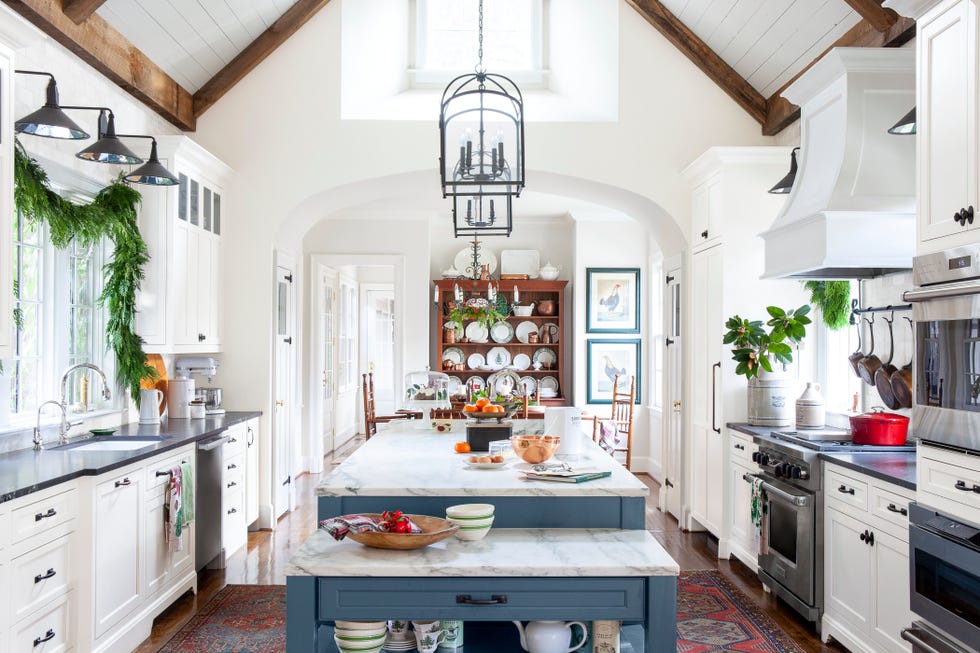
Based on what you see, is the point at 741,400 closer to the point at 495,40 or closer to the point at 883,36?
the point at 883,36

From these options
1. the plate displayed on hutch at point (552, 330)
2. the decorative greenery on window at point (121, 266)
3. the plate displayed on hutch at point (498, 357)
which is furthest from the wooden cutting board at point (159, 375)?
the plate displayed on hutch at point (552, 330)

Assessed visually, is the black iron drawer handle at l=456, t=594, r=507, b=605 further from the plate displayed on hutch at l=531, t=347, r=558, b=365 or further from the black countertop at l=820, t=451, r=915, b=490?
the plate displayed on hutch at l=531, t=347, r=558, b=365

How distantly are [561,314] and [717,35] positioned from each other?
13.6 feet

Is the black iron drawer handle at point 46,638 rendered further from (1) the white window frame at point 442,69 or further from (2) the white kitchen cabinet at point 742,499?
(1) the white window frame at point 442,69

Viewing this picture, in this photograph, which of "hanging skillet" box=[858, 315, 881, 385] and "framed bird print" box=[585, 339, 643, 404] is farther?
"framed bird print" box=[585, 339, 643, 404]

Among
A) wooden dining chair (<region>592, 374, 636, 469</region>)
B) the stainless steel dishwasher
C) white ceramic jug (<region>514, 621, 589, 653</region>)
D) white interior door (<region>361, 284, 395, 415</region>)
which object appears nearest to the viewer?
white ceramic jug (<region>514, 621, 589, 653</region>)

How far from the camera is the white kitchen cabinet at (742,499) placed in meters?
4.68

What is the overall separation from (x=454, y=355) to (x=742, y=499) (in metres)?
5.00

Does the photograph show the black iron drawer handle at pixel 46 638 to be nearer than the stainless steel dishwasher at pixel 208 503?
Yes

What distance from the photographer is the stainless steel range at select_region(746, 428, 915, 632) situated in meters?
3.80

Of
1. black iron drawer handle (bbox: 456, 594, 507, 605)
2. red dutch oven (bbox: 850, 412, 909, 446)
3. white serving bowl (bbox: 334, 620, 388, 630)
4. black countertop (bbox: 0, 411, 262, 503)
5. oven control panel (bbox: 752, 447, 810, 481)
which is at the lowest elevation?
white serving bowl (bbox: 334, 620, 388, 630)

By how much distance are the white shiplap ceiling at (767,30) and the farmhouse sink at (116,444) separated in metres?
4.53

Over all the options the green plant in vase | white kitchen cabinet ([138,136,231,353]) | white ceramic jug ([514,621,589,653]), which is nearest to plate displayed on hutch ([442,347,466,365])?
white kitchen cabinet ([138,136,231,353])

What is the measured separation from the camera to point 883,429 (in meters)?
3.86
